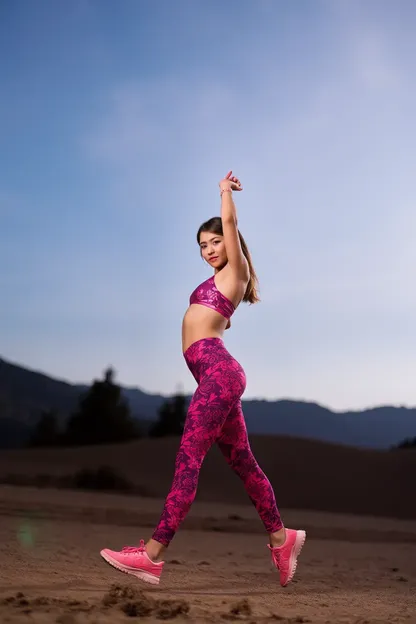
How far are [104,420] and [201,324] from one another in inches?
796

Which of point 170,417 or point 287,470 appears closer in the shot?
point 287,470

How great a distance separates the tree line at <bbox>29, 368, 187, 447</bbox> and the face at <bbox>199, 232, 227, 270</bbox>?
19.1 metres

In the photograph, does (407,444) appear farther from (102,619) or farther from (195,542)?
(102,619)

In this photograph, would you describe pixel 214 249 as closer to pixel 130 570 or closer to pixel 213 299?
pixel 213 299

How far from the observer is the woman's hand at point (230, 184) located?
4215mm

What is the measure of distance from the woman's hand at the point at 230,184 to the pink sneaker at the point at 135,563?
6.87ft

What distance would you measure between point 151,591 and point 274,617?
93 centimetres

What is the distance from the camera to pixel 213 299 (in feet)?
Result: 13.5

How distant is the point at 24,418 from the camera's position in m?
49.1

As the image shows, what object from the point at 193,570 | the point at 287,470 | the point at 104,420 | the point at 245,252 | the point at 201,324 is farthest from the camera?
the point at 104,420

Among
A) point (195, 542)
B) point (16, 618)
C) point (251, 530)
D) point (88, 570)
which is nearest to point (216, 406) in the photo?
point (16, 618)

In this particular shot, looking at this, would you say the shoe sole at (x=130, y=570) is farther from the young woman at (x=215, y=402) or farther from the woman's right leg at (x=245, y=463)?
the woman's right leg at (x=245, y=463)

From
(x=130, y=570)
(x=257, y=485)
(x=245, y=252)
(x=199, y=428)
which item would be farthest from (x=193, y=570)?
(x=245, y=252)

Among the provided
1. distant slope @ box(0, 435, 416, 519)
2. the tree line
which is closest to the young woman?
distant slope @ box(0, 435, 416, 519)
